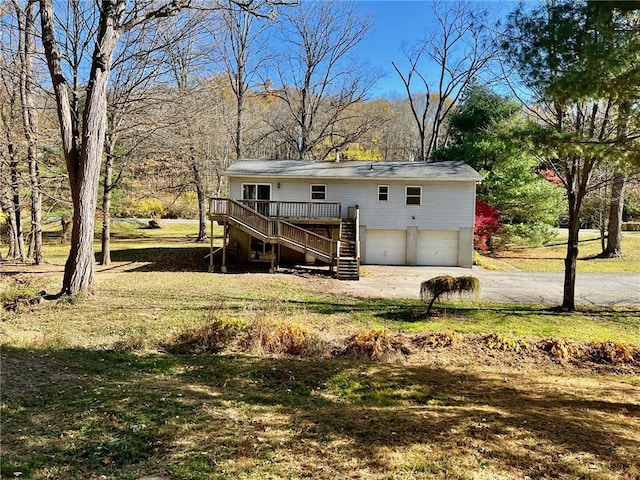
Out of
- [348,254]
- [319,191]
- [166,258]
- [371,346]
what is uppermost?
[319,191]

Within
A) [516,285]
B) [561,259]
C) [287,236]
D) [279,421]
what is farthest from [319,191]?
[279,421]

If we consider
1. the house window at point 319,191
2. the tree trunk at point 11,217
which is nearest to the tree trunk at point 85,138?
the tree trunk at point 11,217

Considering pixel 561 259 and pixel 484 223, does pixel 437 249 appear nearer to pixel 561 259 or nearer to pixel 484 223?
pixel 484 223

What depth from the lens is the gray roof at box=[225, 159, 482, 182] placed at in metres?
20.7

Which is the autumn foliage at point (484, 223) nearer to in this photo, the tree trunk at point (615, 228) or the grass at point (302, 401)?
the tree trunk at point (615, 228)

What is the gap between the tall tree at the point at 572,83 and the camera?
6051 mm

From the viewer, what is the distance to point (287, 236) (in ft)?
59.3

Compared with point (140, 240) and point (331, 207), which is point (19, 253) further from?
point (331, 207)

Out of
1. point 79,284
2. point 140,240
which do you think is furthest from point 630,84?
point 140,240

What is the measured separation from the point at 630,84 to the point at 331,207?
15073mm

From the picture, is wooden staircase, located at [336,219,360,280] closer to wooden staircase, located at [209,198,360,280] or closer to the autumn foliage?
wooden staircase, located at [209,198,360,280]

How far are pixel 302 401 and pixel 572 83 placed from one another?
604 centimetres

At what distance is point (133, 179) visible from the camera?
83.4 feet

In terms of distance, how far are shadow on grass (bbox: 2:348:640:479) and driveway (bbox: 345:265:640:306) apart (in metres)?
7.63
